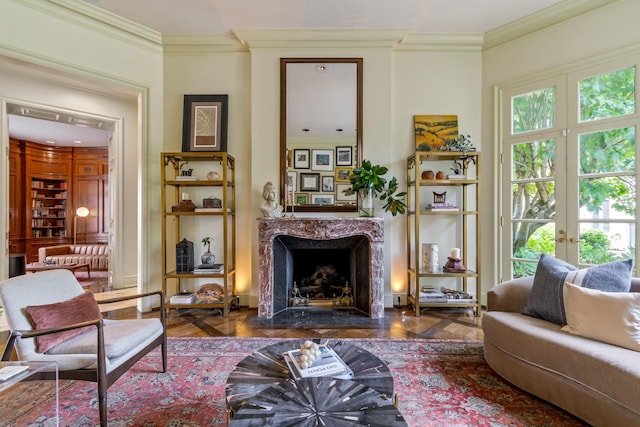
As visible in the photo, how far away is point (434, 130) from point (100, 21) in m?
4.13

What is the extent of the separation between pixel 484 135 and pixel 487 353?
263 centimetres

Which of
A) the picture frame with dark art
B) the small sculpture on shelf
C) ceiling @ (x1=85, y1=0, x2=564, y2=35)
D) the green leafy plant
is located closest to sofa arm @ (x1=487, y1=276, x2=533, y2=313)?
the small sculpture on shelf

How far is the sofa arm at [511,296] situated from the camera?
2.20 metres

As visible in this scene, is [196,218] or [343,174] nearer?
[343,174]

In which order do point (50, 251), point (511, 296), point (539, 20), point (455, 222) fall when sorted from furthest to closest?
point (50, 251) < point (455, 222) < point (539, 20) < point (511, 296)

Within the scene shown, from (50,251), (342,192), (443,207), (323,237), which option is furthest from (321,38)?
(50,251)

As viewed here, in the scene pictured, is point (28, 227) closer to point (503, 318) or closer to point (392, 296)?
point (392, 296)

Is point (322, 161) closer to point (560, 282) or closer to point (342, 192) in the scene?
point (342, 192)

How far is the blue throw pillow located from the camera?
1.85 m

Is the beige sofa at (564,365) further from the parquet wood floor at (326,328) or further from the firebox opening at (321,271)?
the firebox opening at (321,271)

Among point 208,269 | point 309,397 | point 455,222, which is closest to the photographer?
point 309,397

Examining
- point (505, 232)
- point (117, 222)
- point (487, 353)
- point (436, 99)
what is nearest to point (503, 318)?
point (487, 353)

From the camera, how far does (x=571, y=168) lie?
3012 mm

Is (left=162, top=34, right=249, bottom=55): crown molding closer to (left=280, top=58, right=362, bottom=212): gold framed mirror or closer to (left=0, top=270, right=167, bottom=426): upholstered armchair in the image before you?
(left=280, top=58, right=362, bottom=212): gold framed mirror
